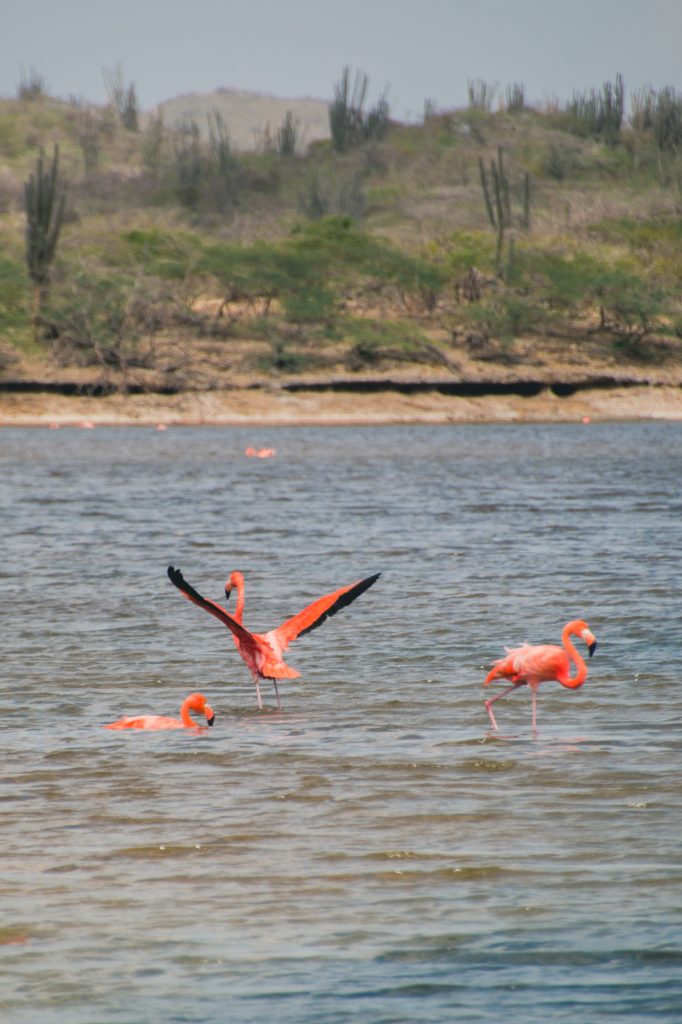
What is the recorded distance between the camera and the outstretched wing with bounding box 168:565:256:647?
7680 millimetres

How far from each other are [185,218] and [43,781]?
63350 millimetres

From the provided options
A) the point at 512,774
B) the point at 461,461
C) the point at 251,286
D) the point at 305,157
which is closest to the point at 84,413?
the point at 251,286

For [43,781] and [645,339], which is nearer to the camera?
[43,781]

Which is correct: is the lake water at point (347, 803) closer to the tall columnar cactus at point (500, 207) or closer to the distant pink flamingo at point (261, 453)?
the distant pink flamingo at point (261, 453)

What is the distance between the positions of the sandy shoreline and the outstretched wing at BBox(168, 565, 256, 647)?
38973 mm

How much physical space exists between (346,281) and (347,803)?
48515 mm

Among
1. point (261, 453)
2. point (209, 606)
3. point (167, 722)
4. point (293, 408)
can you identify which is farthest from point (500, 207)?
point (167, 722)

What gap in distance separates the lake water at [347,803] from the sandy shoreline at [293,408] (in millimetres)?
31341

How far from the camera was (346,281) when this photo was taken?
54375 mm

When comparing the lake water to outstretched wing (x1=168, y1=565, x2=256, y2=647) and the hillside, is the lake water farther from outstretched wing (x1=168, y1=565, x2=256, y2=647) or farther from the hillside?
the hillside

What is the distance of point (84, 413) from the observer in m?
47.3

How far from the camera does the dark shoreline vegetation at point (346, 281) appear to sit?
49.5m

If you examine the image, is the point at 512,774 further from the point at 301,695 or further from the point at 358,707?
the point at 301,695

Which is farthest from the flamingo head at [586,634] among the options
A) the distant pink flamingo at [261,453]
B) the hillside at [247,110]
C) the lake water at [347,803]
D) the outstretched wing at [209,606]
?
the hillside at [247,110]
